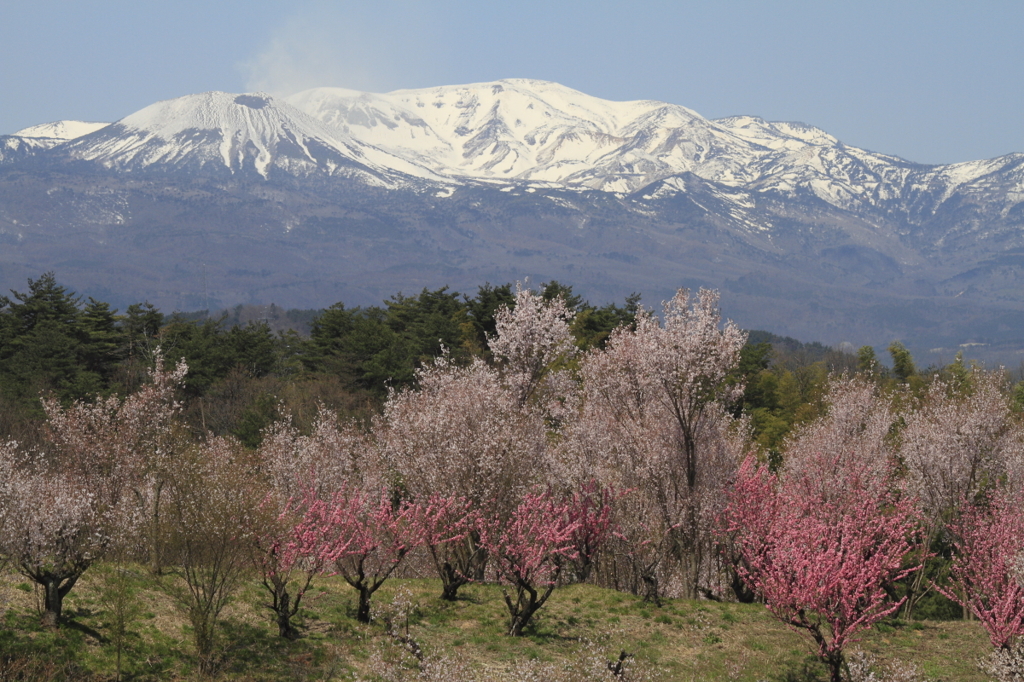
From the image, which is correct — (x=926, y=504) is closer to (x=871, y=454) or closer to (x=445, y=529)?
(x=871, y=454)

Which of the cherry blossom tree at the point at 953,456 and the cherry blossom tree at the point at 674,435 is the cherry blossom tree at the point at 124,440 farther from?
the cherry blossom tree at the point at 953,456

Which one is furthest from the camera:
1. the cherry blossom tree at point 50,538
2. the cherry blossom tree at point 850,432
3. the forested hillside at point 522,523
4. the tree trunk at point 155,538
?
the cherry blossom tree at point 850,432

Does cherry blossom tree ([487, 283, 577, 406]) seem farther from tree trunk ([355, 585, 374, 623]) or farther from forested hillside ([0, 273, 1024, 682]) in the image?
tree trunk ([355, 585, 374, 623])

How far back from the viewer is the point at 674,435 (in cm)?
2922

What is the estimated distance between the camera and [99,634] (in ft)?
63.5

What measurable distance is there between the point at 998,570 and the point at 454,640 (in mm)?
14856

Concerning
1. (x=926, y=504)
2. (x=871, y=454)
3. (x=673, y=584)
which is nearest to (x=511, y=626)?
(x=673, y=584)

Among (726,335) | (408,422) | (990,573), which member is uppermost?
(726,335)

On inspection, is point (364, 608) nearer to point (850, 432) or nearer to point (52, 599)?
point (52, 599)

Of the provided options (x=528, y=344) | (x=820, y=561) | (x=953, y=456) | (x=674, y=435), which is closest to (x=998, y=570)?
(x=820, y=561)

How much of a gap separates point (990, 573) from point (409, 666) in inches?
651

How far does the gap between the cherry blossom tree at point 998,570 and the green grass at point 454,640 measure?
1.14 m

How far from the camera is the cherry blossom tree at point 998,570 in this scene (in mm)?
Answer: 20219

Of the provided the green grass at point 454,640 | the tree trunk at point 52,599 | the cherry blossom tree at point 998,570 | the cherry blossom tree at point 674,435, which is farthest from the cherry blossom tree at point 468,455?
the cherry blossom tree at point 998,570
